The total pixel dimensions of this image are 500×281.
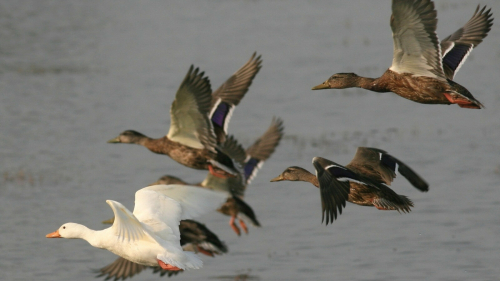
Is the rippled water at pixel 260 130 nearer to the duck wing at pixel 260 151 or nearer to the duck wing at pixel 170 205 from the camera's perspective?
the duck wing at pixel 260 151

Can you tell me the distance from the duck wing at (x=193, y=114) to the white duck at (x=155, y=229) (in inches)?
72.1

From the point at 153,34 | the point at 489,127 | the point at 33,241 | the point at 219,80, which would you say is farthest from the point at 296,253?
the point at 153,34

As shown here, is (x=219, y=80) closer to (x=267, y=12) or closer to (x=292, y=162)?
(x=292, y=162)

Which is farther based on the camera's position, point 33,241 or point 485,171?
point 485,171

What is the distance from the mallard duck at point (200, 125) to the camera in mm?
11250

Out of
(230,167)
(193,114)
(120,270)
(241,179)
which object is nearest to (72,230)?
(120,270)

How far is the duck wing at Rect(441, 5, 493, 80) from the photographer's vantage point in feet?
34.9

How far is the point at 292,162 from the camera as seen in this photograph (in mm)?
14672

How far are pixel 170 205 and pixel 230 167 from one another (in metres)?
2.91

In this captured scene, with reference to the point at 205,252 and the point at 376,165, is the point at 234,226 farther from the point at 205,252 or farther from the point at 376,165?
the point at 376,165

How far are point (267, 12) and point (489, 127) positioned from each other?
12.8 metres

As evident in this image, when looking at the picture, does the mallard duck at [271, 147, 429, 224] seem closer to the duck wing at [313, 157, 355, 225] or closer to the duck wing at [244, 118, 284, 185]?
the duck wing at [313, 157, 355, 225]

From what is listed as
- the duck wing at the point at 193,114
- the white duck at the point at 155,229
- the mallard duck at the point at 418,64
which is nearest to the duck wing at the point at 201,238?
the duck wing at the point at 193,114

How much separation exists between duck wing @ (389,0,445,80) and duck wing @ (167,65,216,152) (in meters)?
2.57
